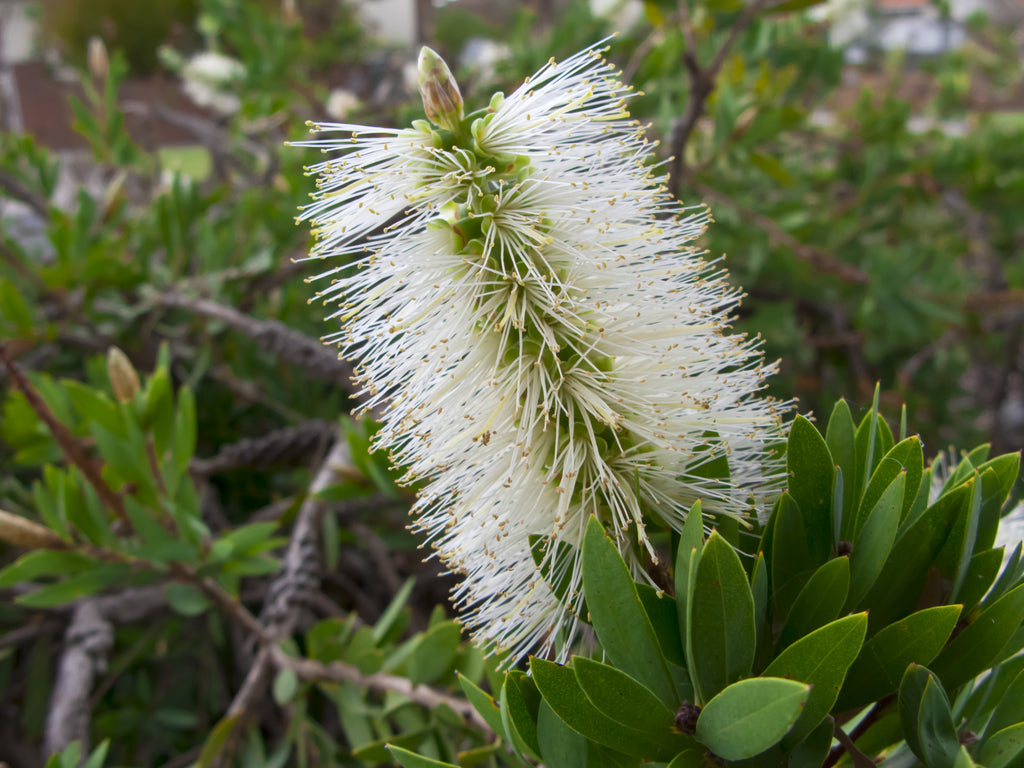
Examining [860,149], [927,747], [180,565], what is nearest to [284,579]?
[180,565]

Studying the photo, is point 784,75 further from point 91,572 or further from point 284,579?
point 91,572

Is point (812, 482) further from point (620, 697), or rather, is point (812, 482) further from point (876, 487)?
point (620, 697)

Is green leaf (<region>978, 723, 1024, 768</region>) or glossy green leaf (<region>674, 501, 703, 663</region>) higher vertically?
glossy green leaf (<region>674, 501, 703, 663</region>)

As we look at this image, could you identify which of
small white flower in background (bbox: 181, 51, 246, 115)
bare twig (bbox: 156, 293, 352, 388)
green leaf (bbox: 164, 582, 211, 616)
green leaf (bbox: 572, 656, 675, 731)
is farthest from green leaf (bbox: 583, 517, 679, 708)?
small white flower in background (bbox: 181, 51, 246, 115)

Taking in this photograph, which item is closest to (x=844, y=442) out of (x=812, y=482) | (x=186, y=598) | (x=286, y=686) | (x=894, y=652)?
(x=812, y=482)

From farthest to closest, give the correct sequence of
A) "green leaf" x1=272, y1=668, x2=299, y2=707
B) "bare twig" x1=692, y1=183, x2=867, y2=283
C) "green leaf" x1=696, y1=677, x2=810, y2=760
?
"bare twig" x1=692, y1=183, x2=867, y2=283 → "green leaf" x1=272, y1=668, x2=299, y2=707 → "green leaf" x1=696, y1=677, x2=810, y2=760

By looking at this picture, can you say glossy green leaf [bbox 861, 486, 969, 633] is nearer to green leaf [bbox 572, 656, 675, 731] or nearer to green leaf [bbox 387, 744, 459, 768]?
green leaf [bbox 572, 656, 675, 731]
